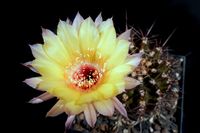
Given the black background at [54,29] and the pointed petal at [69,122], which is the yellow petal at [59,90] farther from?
the black background at [54,29]

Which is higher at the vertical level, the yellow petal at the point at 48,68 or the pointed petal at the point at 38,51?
the pointed petal at the point at 38,51

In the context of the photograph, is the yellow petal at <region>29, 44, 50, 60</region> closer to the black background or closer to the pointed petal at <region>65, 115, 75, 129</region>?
the pointed petal at <region>65, 115, 75, 129</region>

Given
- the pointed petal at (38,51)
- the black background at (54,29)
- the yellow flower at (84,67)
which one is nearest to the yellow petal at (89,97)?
the yellow flower at (84,67)

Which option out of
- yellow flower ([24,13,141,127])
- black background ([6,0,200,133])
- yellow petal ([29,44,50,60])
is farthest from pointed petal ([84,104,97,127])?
black background ([6,0,200,133])

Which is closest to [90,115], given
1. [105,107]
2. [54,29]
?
[105,107]

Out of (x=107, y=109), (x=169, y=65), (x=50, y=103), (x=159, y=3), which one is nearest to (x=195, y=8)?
(x=159, y=3)

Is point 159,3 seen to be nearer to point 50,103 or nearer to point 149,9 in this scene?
point 149,9

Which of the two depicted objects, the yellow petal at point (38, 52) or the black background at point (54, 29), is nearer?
the yellow petal at point (38, 52)

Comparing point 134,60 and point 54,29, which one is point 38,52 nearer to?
point 134,60
